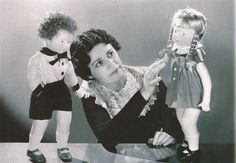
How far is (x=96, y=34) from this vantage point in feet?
6.18

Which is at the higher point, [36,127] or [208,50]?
[208,50]

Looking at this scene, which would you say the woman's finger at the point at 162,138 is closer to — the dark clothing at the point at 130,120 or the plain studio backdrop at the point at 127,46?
the dark clothing at the point at 130,120

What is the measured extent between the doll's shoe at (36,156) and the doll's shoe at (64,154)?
0.24 feet

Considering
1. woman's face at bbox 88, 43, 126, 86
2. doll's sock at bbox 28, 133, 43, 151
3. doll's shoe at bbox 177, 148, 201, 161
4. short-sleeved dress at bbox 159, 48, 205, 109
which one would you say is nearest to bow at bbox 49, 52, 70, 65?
woman's face at bbox 88, 43, 126, 86

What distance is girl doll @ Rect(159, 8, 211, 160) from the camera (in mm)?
1863

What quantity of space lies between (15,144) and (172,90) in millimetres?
740

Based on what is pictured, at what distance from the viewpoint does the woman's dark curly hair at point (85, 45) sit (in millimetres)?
1872

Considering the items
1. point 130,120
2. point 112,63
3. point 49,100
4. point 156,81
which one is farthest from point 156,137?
point 49,100

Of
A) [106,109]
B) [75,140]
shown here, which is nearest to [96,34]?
[106,109]

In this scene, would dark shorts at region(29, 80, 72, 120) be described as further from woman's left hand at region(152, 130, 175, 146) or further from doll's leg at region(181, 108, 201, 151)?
doll's leg at region(181, 108, 201, 151)

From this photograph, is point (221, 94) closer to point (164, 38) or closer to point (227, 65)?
point (227, 65)

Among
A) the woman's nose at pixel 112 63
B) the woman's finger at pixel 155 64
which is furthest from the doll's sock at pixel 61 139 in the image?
the woman's finger at pixel 155 64

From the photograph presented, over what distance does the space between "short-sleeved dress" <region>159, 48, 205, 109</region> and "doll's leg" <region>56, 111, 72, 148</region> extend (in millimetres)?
450

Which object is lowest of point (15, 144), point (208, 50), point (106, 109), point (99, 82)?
point (15, 144)
